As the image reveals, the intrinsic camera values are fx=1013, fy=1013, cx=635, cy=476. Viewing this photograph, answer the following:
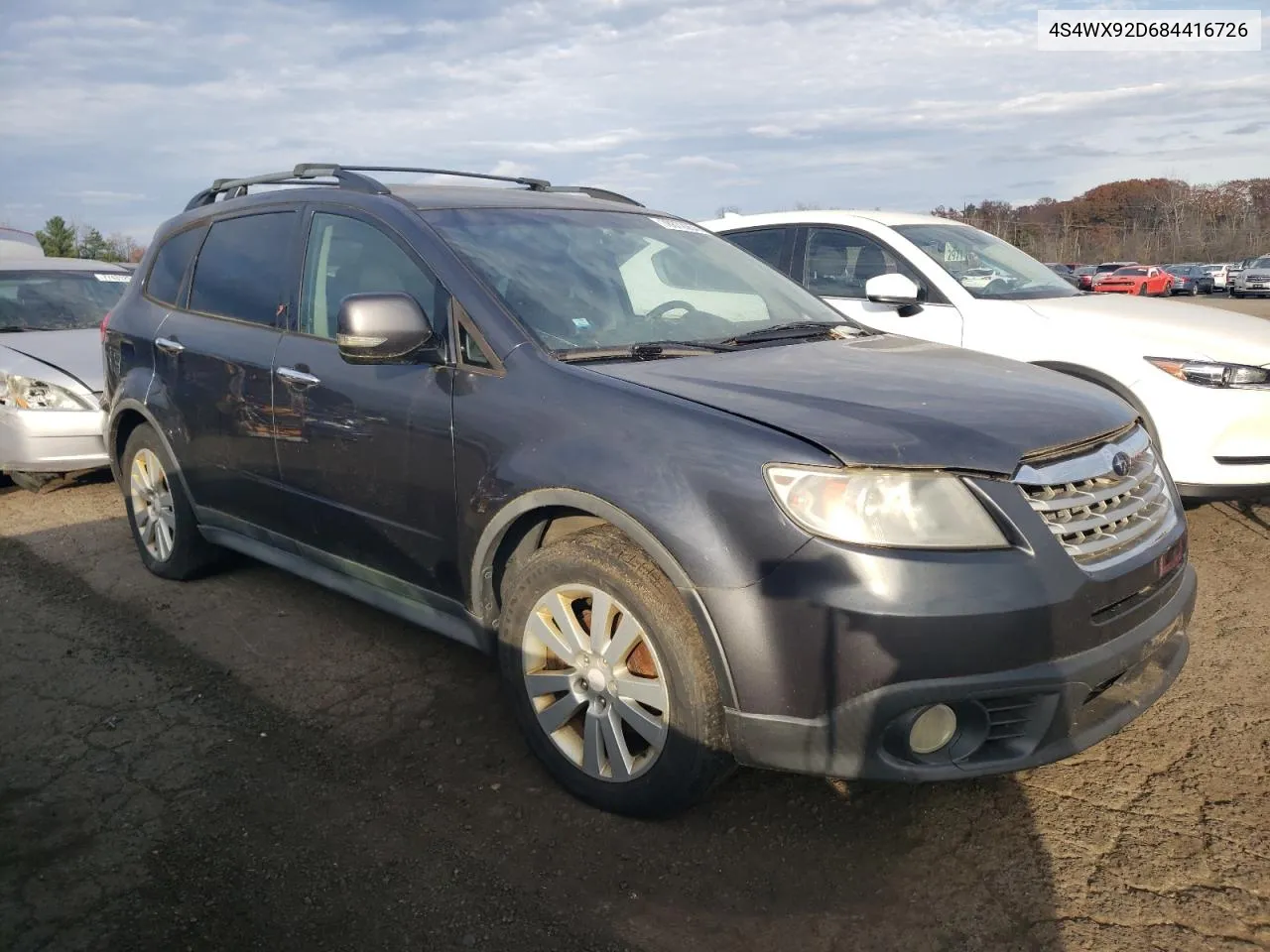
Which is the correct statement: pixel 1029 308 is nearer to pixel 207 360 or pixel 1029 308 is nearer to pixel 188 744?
pixel 207 360

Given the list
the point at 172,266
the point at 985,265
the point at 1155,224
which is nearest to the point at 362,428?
the point at 172,266

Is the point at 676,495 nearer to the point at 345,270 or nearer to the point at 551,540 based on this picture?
the point at 551,540

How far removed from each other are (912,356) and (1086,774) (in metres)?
1.41

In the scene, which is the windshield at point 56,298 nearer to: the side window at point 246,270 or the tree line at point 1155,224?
the side window at point 246,270

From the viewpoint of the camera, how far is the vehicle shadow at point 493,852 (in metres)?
2.40

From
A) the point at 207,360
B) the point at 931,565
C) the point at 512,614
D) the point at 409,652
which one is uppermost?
the point at 207,360

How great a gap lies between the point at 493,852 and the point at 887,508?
1388mm

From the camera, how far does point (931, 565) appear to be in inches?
92.9

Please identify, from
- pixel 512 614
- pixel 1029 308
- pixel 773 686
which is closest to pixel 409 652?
pixel 512 614

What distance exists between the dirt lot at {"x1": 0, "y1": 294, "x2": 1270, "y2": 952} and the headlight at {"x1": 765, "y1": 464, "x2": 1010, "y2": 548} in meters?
0.89

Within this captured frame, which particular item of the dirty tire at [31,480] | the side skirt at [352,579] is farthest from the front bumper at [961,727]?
the dirty tire at [31,480]

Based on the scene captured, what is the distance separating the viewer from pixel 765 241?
688 centimetres

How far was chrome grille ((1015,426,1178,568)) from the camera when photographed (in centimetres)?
252

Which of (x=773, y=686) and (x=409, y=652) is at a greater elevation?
(x=773, y=686)
